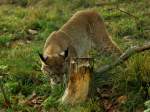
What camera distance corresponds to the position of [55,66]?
8539mm

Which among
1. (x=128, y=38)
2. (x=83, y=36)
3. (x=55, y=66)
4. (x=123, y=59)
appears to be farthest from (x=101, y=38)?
(x=123, y=59)

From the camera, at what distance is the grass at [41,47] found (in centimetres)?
756

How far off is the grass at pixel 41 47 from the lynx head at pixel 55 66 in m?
0.23

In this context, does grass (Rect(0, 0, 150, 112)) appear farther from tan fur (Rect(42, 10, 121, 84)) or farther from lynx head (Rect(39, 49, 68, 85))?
tan fur (Rect(42, 10, 121, 84))

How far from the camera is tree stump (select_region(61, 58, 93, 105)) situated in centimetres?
753

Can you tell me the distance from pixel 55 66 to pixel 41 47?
316 centimetres

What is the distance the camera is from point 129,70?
7691 mm

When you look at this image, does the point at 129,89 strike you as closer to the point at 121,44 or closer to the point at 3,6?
the point at 121,44

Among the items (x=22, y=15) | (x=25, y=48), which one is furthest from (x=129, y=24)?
(x=22, y=15)

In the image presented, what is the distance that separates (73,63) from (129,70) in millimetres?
873

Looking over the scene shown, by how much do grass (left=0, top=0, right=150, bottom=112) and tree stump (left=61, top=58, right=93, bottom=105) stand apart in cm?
14

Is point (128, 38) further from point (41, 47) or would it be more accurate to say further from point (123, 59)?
point (123, 59)

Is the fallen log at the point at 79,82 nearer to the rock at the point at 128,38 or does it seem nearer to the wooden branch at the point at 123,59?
the wooden branch at the point at 123,59

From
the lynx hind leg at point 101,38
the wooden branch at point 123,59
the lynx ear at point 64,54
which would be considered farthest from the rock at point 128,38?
the wooden branch at point 123,59
